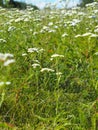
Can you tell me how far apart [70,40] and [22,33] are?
1.20m

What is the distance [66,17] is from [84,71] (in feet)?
10.7

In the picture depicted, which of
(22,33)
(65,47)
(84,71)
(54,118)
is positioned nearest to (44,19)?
(22,33)

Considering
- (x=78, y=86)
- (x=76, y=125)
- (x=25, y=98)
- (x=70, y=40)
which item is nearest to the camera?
(x=76, y=125)

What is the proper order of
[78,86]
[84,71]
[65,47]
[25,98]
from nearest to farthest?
[25,98]
[78,86]
[84,71]
[65,47]

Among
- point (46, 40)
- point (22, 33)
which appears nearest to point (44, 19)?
point (22, 33)

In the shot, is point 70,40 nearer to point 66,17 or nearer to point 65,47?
point 65,47

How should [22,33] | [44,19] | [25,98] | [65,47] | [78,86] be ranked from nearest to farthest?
[25,98], [78,86], [65,47], [22,33], [44,19]

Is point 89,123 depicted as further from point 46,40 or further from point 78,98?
point 46,40

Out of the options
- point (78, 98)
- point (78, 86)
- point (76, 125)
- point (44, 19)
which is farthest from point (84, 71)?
point (44, 19)

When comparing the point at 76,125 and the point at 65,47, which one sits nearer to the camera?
the point at 76,125

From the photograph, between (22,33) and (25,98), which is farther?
(22,33)

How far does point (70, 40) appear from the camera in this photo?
562 centimetres

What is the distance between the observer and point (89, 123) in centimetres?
343

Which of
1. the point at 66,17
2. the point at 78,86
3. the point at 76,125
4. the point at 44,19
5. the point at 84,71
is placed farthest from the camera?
the point at 44,19
